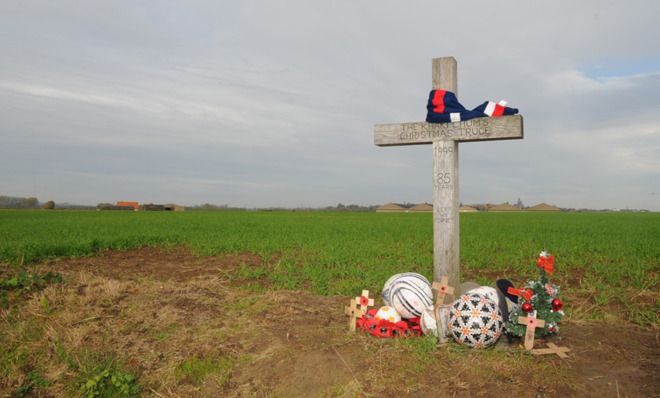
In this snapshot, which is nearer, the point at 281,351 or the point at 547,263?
the point at 547,263

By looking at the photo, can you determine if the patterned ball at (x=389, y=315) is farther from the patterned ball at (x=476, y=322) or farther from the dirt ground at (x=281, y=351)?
the patterned ball at (x=476, y=322)

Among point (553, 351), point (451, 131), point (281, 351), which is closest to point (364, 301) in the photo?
point (281, 351)

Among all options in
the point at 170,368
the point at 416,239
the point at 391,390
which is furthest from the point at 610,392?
the point at 416,239

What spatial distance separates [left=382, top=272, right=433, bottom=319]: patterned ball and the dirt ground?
643 millimetres

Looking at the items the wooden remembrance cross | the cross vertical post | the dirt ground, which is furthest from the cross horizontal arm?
the dirt ground

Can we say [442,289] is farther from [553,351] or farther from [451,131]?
[451,131]

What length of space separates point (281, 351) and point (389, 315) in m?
1.51

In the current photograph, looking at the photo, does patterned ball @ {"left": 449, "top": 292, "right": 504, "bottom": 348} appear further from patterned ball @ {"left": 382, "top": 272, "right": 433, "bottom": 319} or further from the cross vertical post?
the cross vertical post

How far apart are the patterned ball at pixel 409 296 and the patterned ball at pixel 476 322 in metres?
0.69

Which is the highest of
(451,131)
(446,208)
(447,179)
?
(451,131)

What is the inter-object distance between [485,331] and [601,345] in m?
1.60

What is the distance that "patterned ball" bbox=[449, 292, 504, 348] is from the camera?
17.3 feet

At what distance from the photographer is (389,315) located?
238 inches

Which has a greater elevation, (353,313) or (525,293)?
(525,293)
